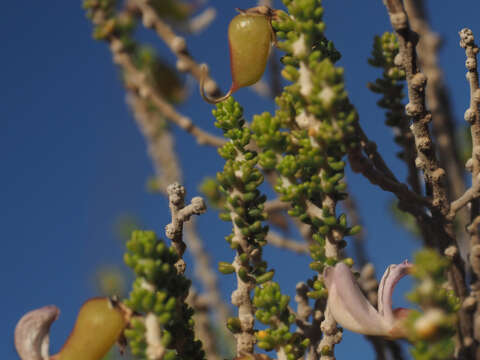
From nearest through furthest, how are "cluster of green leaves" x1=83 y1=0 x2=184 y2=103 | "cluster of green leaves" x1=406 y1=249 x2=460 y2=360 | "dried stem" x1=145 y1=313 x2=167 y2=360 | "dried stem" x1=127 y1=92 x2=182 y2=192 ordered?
"cluster of green leaves" x1=406 y1=249 x2=460 y2=360 → "dried stem" x1=145 y1=313 x2=167 y2=360 → "cluster of green leaves" x1=83 y1=0 x2=184 y2=103 → "dried stem" x1=127 y1=92 x2=182 y2=192

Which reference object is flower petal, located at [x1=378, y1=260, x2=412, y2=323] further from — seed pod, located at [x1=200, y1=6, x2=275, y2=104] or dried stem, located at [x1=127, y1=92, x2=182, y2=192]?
dried stem, located at [x1=127, y1=92, x2=182, y2=192]

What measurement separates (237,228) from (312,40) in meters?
0.34

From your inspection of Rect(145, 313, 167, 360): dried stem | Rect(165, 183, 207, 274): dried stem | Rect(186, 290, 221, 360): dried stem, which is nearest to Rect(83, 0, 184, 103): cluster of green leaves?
Rect(186, 290, 221, 360): dried stem

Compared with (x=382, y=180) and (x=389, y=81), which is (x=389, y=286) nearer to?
(x=382, y=180)

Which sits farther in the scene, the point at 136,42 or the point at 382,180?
the point at 136,42

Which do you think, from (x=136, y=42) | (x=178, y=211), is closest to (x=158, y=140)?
(x=136, y=42)

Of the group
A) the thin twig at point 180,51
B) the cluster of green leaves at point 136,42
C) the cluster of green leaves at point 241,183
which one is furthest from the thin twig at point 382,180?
the cluster of green leaves at point 136,42

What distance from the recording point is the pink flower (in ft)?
2.43

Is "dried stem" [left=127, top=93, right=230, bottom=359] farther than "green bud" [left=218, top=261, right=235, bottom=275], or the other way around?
"dried stem" [left=127, top=93, right=230, bottom=359]

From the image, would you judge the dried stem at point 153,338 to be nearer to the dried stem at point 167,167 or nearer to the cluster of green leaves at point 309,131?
the cluster of green leaves at point 309,131

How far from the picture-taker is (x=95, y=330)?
2.51 feet

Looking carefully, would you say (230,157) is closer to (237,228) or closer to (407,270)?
(237,228)

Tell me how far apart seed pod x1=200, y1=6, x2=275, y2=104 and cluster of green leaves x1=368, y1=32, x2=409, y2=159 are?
1.10ft

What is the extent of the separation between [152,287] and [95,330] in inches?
4.7
